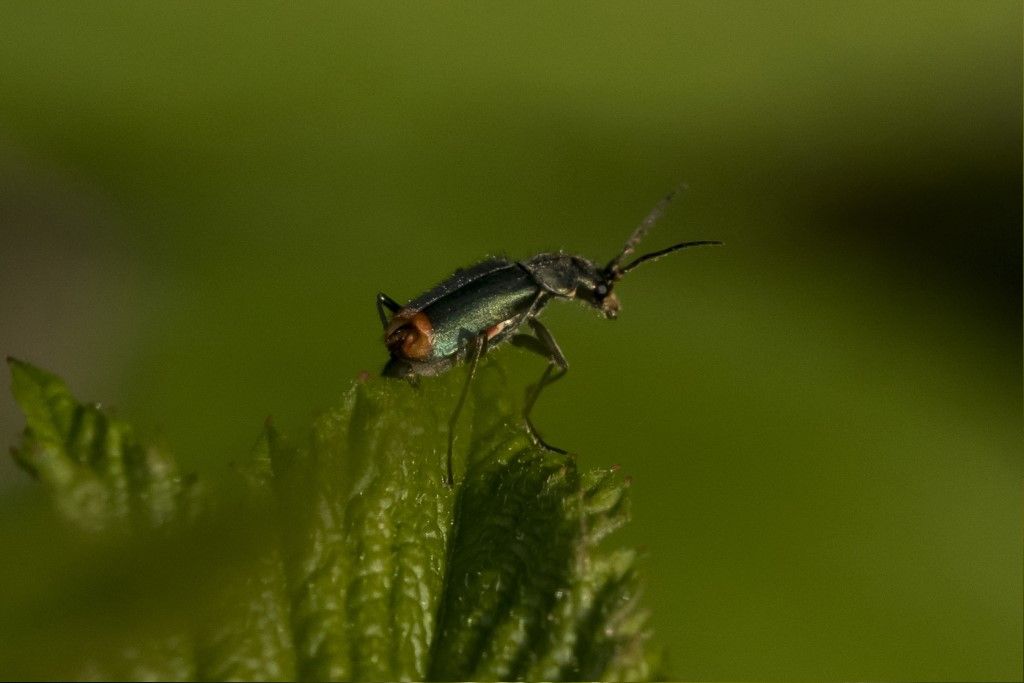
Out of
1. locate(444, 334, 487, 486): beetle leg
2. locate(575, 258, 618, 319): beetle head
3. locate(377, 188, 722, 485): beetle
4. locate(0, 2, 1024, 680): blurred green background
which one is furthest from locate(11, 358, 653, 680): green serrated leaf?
locate(0, 2, 1024, 680): blurred green background

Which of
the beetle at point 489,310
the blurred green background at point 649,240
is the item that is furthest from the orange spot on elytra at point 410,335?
the blurred green background at point 649,240

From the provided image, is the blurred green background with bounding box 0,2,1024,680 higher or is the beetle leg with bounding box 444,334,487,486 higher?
the blurred green background with bounding box 0,2,1024,680

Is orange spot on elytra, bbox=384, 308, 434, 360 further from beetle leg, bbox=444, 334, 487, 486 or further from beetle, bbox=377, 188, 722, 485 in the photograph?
beetle leg, bbox=444, 334, 487, 486

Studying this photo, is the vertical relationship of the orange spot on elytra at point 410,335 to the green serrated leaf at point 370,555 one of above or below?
above

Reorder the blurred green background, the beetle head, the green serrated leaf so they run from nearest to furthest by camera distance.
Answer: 1. the green serrated leaf
2. the beetle head
3. the blurred green background

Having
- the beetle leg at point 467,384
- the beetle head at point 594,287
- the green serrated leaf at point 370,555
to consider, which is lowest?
the green serrated leaf at point 370,555

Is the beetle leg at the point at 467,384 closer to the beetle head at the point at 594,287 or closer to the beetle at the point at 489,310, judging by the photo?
the beetle at the point at 489,310

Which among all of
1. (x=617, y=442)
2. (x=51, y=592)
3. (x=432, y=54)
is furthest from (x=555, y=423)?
(x=51, y=592)

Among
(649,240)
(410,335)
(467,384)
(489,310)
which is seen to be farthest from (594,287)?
(649,240)
